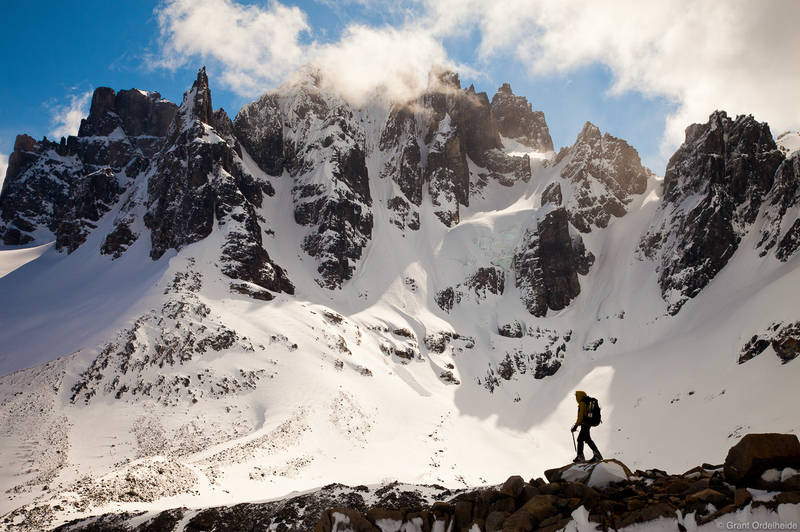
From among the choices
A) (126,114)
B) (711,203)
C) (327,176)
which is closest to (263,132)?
(327,176)

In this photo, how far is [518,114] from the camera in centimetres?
13538

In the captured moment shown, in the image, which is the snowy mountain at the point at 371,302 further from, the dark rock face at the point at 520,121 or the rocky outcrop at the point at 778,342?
the dark rock face at the point at 520,121

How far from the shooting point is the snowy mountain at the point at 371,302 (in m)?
35.5

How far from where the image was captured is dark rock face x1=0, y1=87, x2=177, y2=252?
90.9 m

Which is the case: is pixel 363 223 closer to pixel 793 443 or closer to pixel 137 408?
pixel 137 408

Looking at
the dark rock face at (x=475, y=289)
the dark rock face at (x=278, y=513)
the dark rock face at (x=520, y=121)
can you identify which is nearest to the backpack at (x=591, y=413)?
the dark rock face at (x=278, y=513)

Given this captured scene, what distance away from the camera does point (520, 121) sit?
13488 cm

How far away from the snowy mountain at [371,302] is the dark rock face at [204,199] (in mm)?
428

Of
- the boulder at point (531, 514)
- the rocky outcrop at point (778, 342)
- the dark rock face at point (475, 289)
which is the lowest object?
the boulder at point (531, 514)

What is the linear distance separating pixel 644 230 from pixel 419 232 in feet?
140

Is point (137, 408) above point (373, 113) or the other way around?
the other way around

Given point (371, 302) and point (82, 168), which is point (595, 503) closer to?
point (371, 302)

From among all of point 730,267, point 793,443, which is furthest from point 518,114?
point 793,443

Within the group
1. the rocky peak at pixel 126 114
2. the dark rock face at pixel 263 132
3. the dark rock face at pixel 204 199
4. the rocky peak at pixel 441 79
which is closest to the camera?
the dark rock face at pixel 204 199
